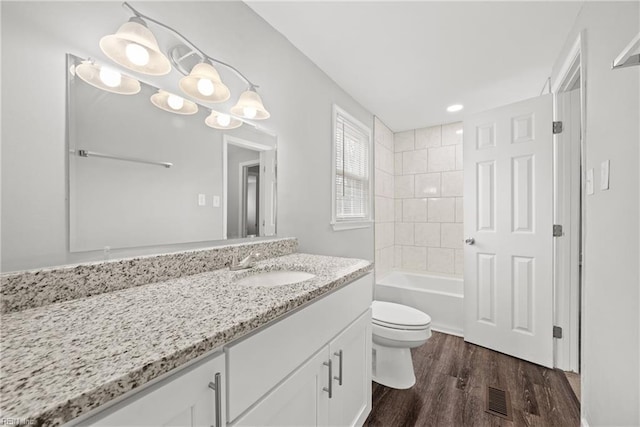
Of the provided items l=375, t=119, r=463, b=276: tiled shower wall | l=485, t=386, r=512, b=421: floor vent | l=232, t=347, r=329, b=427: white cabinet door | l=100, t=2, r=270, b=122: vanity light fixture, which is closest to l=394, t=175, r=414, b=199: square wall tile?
l=375, t=119, r=463, b=276: tiled shower wall

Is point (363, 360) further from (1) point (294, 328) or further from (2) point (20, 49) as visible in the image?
(2) point (20, 49)

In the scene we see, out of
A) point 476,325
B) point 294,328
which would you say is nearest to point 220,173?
point 294,328

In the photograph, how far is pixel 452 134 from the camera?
135 inches

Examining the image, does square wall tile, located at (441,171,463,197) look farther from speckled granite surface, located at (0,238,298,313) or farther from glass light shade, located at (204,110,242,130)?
speckled granite surface, located at (0,238,298,313)

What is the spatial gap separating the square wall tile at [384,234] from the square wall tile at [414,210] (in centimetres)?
24

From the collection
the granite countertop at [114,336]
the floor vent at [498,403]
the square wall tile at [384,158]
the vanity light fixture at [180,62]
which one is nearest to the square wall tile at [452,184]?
A: the square wall tile at [384,158]

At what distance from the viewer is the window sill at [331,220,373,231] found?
2336 millimetres

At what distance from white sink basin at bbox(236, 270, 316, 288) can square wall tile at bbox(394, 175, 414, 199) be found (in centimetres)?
274

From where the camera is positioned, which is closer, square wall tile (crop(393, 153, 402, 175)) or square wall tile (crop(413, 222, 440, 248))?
square wall tile (crop(413, 222, 440, 248))

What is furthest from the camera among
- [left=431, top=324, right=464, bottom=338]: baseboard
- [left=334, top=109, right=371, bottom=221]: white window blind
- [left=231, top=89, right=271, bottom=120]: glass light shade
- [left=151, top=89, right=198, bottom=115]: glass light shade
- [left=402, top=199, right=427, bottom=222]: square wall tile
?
[left=402, top=199, right=427, bottom=222]: square wall tile

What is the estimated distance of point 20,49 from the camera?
792 millimetres

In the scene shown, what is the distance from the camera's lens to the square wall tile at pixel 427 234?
3.52 meters

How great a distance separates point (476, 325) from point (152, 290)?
2623 millimetres

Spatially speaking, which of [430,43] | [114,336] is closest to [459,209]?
[430,43]
